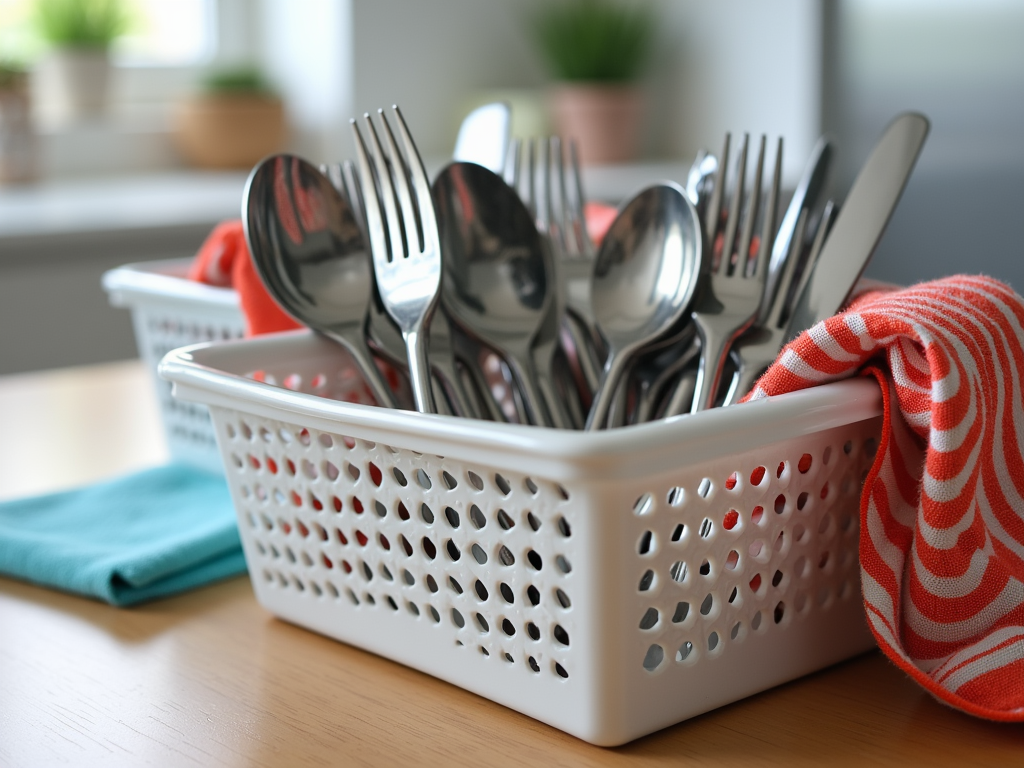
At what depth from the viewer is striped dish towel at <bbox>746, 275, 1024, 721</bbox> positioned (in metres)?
0.39

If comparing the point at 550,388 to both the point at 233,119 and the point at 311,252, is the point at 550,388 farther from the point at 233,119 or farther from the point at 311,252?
the point at 233,119

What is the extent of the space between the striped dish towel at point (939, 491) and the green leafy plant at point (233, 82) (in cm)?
180

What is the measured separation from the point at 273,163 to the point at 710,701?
31 centimetres

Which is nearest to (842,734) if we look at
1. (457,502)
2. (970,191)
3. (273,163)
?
(457,502)

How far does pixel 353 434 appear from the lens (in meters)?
0.41

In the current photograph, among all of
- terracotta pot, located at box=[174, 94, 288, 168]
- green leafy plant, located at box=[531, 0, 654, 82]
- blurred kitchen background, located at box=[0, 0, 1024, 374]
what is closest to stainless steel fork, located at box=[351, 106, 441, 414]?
blurred kitchen background, located at box=[0, 0, 1024, 374]

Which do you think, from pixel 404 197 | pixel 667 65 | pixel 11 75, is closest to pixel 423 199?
pixel 404 197

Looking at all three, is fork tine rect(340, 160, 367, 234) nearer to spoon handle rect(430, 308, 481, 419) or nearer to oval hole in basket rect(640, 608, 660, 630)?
spoon handle rect(430, 308, 481, 419)

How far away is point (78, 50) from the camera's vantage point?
1.99 metres

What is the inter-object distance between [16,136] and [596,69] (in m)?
1.03

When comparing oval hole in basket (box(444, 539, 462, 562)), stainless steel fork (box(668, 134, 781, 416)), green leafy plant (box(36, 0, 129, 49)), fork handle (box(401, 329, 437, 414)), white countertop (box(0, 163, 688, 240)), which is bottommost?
white countertop (box(0, 163, 688, 240))

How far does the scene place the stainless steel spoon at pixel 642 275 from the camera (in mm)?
510

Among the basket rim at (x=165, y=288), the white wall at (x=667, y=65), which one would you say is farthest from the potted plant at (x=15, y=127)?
the basket rim at (x=165, y=288)

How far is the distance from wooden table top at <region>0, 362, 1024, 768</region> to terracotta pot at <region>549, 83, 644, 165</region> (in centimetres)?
183
